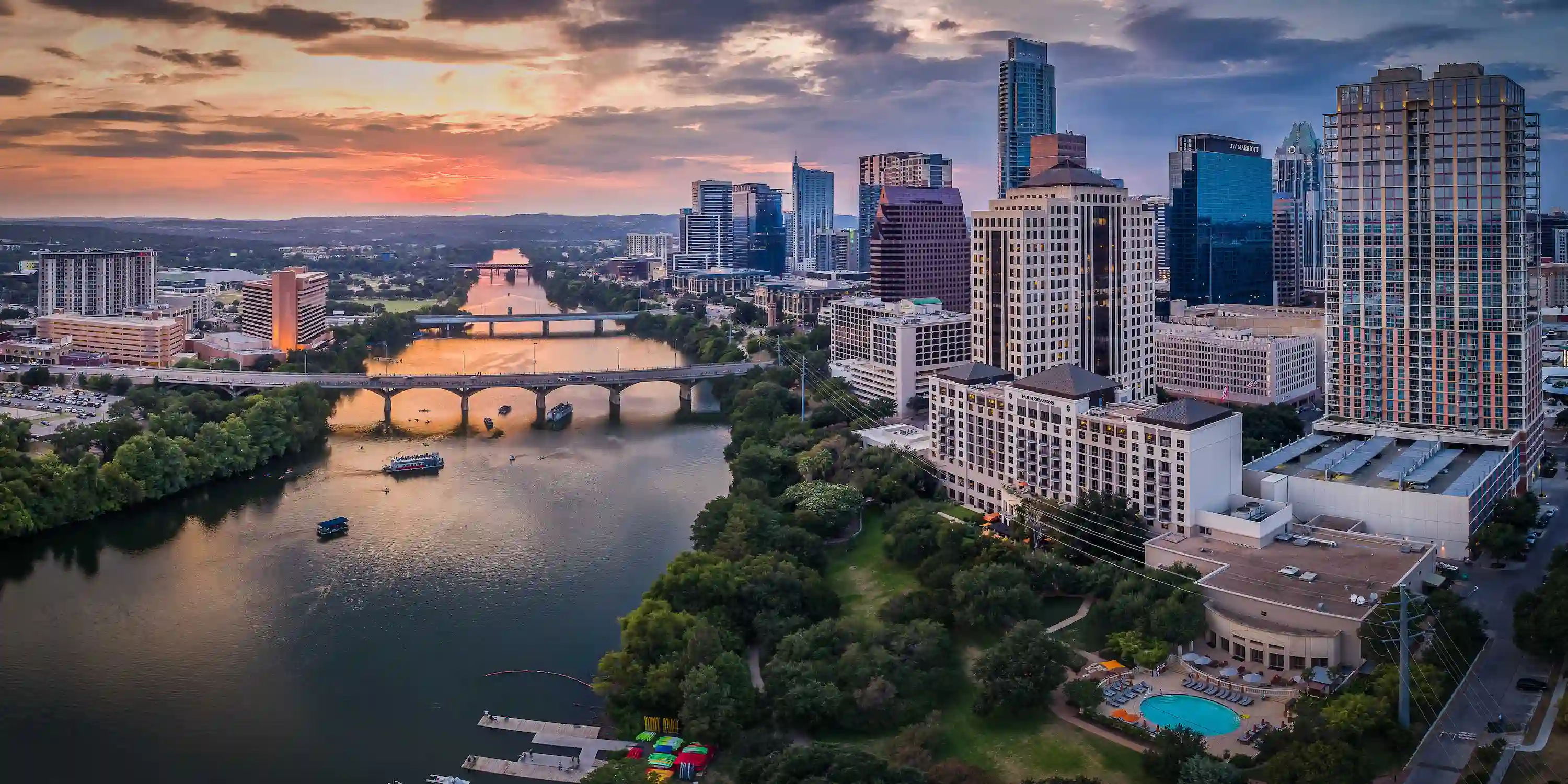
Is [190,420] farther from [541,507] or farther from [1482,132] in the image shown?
[1482,132]

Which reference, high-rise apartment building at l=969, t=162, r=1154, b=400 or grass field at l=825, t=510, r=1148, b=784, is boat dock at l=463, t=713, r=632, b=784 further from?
high-rise apartment building at l=969, t=162, r=1154, b=400

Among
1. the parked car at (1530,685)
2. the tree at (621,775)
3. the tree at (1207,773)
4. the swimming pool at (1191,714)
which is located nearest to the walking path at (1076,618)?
the swimming pool at (1191,714)

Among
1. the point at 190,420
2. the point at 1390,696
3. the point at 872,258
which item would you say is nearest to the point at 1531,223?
the point at 1390,696

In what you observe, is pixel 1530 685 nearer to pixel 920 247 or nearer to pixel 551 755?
pixel 551 755

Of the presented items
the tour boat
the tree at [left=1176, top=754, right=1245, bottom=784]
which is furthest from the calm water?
the tree at [left=1176, top=754, right=1245, bottom=784]

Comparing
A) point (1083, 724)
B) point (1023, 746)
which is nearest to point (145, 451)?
point (1023, 746)
